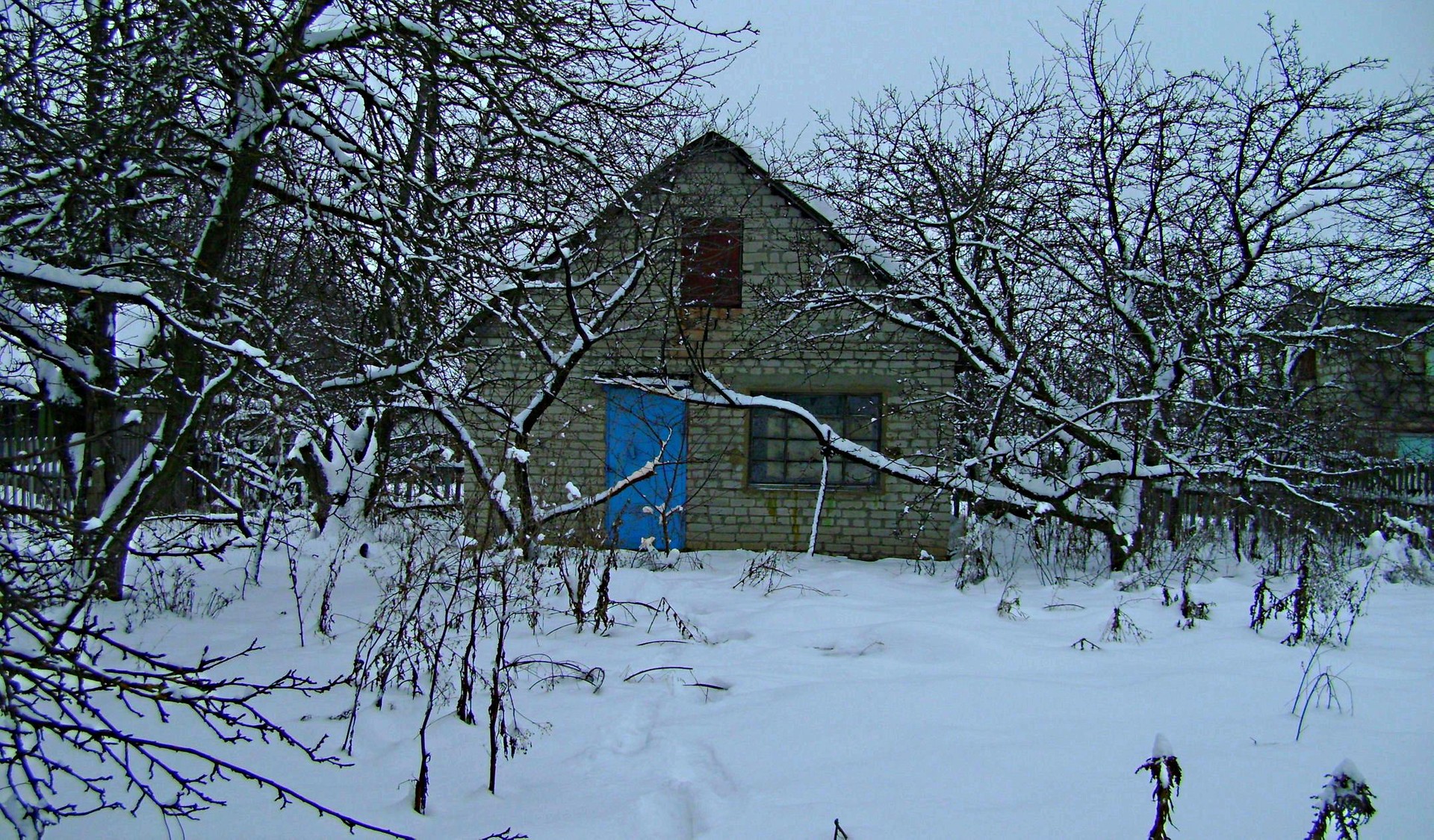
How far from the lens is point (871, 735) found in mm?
3260

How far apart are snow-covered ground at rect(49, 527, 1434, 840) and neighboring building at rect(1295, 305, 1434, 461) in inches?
238

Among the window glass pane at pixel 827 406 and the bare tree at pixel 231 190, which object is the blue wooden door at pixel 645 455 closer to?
the window glass pane at pixel 827 406

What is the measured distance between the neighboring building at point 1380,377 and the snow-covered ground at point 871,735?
238 inches

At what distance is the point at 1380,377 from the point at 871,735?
16.6m

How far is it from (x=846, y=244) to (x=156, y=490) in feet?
24.6

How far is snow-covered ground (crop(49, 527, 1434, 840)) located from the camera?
8.62 feet

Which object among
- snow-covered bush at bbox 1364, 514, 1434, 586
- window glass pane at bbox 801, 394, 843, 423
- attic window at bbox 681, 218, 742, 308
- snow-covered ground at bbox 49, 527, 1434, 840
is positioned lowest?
snow-covered ground at bbox 49, 527, 1434, 840

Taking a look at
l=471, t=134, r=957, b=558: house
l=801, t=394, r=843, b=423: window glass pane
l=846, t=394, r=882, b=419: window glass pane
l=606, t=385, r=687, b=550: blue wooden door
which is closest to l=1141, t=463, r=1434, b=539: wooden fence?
l=471, t=134, r=957, b=558: house

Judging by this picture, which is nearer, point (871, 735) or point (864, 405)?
point (871, 735)

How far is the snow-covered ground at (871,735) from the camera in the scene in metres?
2.63

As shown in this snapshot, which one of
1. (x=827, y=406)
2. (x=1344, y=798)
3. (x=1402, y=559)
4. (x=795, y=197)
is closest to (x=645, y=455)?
(x=827, y=406)

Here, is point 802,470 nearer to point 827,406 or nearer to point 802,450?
point 802,450

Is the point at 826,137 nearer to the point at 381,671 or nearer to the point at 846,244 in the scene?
the point at 846,244

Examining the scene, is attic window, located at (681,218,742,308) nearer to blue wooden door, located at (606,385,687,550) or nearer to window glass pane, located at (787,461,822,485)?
blue wooden door, located at (606,385,687,550)
